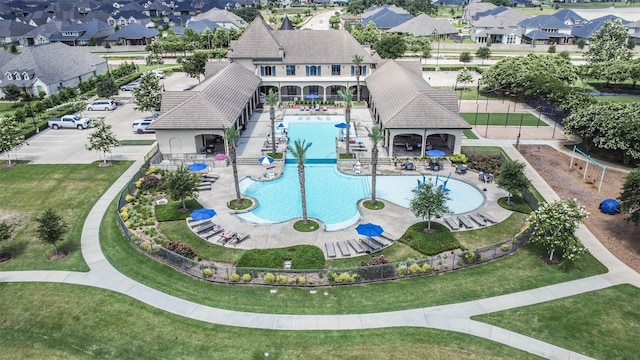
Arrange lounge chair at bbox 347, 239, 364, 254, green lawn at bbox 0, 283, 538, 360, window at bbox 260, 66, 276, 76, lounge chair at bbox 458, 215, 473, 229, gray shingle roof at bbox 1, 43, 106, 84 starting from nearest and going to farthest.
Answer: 1. green lawn at bbox 0, 283, 538, 360
2. lounge chair at bbox 347, 239, 364, 254
3. lounge chair at bbox 458, 215, 473, 229
4. window at bbox 260, 66, 276, 76
5. gray shingle roof at bbox 1, 43, 106, 84

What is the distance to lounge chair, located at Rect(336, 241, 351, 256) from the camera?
31.5 meters

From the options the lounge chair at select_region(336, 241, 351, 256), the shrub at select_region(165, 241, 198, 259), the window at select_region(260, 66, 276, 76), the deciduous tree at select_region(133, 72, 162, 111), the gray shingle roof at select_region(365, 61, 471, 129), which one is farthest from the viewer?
the window at select_region(260, 66, 276, 76)

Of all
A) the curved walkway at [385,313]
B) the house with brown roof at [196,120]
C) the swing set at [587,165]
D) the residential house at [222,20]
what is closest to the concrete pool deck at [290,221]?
the house with brown roof at [196,120]

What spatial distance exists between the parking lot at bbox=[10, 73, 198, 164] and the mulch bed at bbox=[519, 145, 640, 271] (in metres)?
44.4

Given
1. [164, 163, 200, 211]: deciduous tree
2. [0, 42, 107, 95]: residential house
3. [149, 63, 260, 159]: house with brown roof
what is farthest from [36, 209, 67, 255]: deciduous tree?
[0, 42, 107, 95]: residential house

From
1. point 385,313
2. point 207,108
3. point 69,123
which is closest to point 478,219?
point 385,313

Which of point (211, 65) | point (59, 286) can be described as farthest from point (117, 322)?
point (211, 65)

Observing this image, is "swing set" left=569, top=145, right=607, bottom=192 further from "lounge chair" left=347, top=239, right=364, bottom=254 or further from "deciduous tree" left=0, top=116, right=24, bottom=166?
"deciduous tree" left=0, top=116, right=24, bottom=166

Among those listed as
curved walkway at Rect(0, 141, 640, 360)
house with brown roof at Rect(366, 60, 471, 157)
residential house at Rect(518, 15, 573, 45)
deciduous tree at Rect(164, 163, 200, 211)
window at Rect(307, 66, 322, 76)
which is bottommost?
curved walkway at Rect(0, 141, 640, 360)

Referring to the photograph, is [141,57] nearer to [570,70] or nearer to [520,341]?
[570,70]

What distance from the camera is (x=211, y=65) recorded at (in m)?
69.4

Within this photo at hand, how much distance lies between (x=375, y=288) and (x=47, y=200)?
1221 inches

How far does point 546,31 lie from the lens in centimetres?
13125

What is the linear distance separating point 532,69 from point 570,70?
6.32 m
